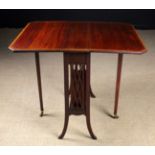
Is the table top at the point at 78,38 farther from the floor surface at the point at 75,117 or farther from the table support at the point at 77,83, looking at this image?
the floor surface at the point at 75,117

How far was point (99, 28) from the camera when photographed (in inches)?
70.9

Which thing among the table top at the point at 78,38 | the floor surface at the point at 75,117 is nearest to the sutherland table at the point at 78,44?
the table top at the point at 78,38

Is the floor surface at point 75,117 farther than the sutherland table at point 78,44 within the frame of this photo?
Yes

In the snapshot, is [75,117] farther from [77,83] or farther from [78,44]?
[78,44]

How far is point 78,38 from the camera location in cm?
157

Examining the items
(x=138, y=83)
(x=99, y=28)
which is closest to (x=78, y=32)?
(x=99, y=28)

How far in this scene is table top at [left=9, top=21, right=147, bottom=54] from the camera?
54.8 inches

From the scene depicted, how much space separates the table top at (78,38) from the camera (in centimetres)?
139

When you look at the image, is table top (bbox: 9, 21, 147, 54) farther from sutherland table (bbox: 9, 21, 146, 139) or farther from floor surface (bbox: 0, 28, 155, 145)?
floor surface (bbox: 0, 28, 155, 145)

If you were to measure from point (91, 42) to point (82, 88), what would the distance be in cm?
33

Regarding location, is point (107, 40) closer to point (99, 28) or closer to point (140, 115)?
point (99, 28)

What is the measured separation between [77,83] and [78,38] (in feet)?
1.01

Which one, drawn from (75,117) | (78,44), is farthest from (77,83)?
(75,117)

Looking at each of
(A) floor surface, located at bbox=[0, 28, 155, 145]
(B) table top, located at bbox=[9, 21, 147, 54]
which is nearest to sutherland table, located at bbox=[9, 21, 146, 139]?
(B) table top, located at bbox=[9, 21, 147, 54]
